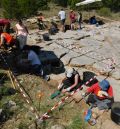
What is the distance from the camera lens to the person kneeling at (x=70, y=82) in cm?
1114

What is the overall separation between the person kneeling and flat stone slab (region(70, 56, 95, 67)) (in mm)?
2524

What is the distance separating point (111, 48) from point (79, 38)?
2.39 meters

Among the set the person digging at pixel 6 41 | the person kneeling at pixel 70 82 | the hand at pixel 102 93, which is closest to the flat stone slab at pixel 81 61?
the person kneeling at pixel 70 82

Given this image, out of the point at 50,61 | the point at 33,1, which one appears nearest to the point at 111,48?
the point at 50,61

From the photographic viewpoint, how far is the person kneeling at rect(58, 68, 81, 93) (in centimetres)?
1114

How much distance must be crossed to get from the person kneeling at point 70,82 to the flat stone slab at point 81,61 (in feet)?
8.28

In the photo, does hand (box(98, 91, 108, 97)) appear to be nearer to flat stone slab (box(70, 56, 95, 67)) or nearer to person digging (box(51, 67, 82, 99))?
person digging (box(51, 67, 82, 99))

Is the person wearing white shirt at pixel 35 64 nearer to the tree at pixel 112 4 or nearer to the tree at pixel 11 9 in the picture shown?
the tree at pixel 11 9

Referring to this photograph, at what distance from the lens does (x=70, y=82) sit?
11.4 metres

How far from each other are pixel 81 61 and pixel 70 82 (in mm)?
3130

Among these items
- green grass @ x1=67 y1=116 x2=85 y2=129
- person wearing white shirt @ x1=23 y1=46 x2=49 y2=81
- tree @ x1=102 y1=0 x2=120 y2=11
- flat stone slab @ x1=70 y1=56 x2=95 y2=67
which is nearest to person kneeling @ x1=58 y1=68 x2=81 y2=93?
person wearing white shirt @ x1=23 y1=46 x2=49 y2=81

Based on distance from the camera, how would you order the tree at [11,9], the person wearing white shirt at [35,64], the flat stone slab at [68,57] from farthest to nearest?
the tree at [11,9] < the flat stone slab at [68,57] < the person wearing white shirt at [35,64]

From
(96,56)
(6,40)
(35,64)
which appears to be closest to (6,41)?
(6,40)

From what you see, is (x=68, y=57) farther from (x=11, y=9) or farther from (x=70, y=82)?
(x=11, y=9)
